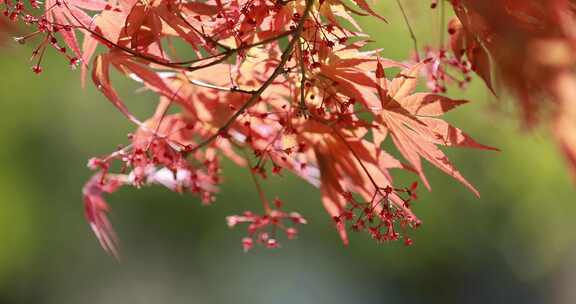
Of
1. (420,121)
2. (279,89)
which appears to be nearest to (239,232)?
(279,89)

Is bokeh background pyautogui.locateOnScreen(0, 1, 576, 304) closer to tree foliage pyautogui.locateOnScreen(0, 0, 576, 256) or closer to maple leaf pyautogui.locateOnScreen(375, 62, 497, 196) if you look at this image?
tree foliage pyautogui.locateOnScreen(0, 0, 576, 256)

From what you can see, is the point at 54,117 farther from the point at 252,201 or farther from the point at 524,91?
the point at 524,91

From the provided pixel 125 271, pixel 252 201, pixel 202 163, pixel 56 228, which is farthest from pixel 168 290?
pixel 202 163

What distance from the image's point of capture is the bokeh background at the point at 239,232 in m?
4.71

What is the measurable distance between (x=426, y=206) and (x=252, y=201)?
107 centimetres

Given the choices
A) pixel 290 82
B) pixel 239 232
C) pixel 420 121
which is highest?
pixel 239 232

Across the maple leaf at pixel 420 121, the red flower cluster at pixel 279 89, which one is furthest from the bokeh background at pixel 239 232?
the maple leaf at pixel 420 121

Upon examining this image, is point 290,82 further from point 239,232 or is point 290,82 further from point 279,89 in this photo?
point 239,232

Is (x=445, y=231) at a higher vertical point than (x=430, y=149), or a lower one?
higher

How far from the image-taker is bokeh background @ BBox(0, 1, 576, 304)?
4711 mm

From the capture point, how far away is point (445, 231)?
5.05 meters

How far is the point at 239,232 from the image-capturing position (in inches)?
197

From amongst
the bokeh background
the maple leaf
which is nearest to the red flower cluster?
the maple leaf

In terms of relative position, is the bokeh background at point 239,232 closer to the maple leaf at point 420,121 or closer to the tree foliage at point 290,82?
the tree foliage at point 290,82
